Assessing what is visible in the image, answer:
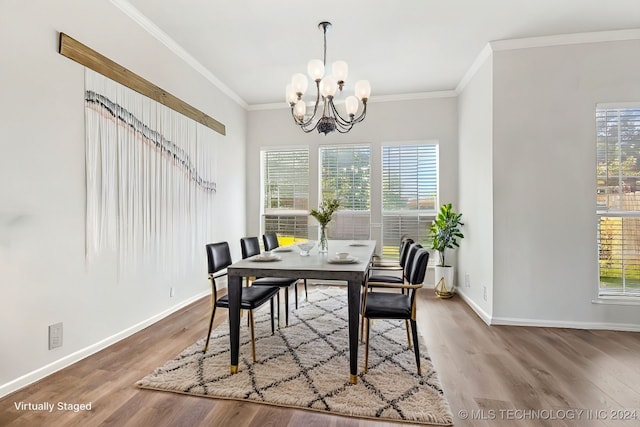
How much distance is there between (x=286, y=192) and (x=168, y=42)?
2.71 metres

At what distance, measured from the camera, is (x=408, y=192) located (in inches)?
197

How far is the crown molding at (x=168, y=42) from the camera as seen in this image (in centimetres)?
279

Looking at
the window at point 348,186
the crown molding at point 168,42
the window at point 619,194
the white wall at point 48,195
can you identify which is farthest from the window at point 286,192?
the window at point 619,194

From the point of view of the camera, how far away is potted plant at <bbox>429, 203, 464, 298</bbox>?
438 cm

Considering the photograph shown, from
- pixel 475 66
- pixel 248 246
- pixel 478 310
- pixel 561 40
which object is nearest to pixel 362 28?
pixel 475 66

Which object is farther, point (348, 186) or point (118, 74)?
point (348, 186)

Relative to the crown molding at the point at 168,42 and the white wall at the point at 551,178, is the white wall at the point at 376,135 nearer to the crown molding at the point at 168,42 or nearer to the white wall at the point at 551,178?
the crown molding at the point at 168,42

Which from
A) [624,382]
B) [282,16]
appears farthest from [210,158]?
[624,382]

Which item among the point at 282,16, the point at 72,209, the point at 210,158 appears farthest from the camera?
the point at 210,158

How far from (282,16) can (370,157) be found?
2625 mm

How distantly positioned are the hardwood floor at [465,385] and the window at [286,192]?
255cm

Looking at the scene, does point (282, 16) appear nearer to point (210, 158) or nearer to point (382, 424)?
point (210, 158)

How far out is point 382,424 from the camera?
1.74m

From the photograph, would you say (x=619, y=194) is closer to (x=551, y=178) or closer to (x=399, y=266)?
(x=551, y=178)
